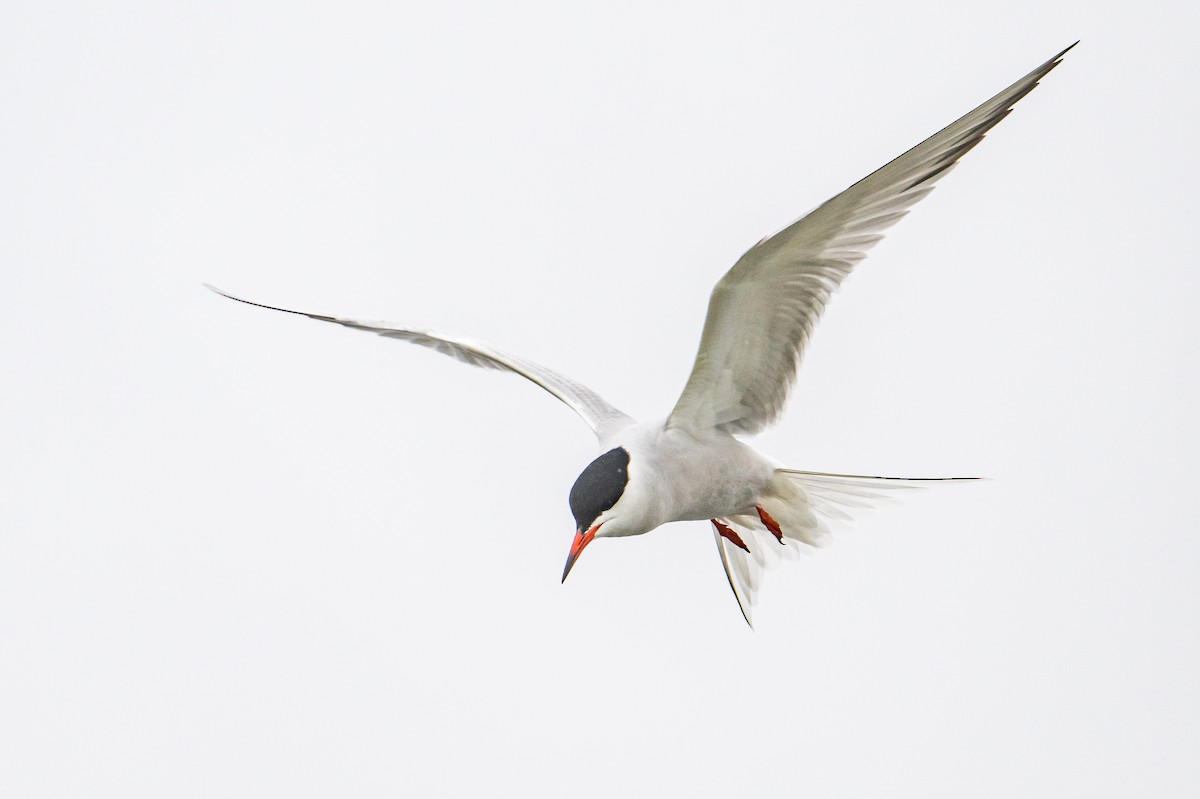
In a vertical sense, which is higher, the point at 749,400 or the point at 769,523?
the point at 749,400

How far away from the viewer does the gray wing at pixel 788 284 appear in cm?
427

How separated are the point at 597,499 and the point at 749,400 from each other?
0.90 metres

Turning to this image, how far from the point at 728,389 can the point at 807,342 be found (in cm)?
33

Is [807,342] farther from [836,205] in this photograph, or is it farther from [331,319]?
[331,319]

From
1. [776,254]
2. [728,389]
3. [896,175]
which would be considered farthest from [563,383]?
[896,175]

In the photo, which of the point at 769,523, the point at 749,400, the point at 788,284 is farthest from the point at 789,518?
the point at 788,284

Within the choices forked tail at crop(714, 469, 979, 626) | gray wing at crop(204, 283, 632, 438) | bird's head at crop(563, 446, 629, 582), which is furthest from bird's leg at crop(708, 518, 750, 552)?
bird's head at crop(563, 446, 629, 582)

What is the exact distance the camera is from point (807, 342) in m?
5.04

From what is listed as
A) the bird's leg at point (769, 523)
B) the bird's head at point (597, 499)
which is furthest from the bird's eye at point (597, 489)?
the bird's leg at point (769, 523)

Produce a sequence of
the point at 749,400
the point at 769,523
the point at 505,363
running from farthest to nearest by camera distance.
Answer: the point at 505,363 → the point at 769,523 → the point at 749,400

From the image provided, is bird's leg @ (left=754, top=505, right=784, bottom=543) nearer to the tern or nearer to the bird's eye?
the tern

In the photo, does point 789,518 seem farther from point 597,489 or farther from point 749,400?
point 597,489

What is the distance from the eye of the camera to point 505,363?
582 centimetres

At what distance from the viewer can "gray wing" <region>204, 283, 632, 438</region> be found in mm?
5555
